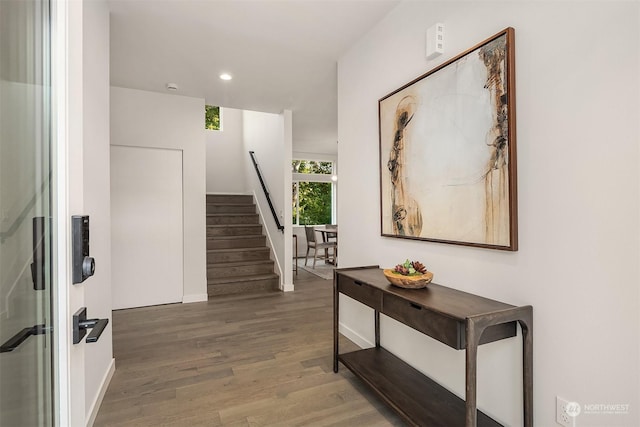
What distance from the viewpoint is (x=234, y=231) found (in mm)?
5672

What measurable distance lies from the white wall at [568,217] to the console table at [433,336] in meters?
0.08

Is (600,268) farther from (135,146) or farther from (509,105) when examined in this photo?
(135,146)

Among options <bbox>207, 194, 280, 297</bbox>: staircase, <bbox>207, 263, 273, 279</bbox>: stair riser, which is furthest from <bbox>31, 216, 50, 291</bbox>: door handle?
<bbox>207, 263, 273, 279</bbox>: stair riser

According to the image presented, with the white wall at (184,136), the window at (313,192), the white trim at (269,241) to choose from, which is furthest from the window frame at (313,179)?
the white wall at (184,136)

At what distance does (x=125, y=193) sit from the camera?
4023 mm

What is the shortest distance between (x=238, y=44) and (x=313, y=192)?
19.7 feet

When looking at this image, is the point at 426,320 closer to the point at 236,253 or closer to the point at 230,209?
the point at 236,253

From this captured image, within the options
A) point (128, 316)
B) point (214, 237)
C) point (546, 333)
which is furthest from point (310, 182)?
point (546, 333)

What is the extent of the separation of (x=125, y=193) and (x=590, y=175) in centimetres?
447

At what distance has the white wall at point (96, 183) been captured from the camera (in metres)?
1.85

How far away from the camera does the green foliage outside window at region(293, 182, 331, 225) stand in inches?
339

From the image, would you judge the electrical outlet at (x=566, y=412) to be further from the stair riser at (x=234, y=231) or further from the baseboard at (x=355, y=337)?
the stair riser at (x=234, y=231)

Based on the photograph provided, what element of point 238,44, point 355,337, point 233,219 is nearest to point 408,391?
point 355,337

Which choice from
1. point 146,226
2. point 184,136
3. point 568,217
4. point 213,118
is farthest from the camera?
point 213,118
